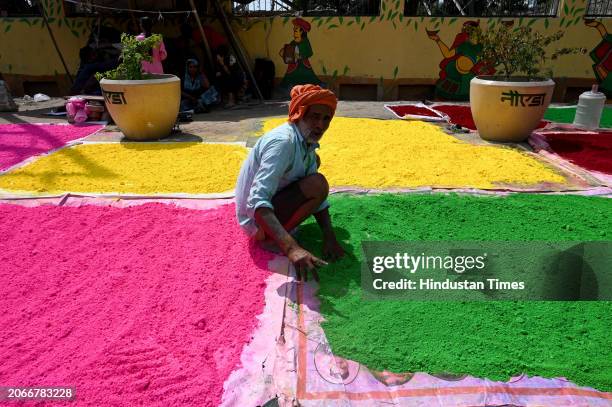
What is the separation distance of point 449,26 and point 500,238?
5.82 metres

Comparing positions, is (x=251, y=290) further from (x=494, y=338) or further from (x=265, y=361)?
(x=494, y=338)

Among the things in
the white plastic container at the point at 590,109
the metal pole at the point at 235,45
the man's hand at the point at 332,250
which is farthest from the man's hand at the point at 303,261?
the metal pole at the point at 235,45

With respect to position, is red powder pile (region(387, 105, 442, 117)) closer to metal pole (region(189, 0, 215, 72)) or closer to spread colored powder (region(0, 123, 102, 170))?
metal pole (region(189, 0, 215, 72))

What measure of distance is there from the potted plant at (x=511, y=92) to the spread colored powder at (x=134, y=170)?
2501 millimetres

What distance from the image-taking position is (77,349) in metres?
1.71

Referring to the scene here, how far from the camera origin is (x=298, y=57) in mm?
7516

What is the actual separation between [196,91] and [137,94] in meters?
2.11

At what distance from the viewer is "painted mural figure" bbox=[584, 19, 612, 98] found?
7.22m

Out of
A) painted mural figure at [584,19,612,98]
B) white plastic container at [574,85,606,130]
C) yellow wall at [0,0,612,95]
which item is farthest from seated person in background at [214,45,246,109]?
painted mural figure at [584,19,612,98]

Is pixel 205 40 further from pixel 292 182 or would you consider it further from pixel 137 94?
pixel 292 182

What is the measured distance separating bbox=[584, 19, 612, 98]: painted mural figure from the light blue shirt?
7198 mm

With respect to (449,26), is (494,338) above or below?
below

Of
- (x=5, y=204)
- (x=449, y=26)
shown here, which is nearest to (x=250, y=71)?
(x=449, y=26)

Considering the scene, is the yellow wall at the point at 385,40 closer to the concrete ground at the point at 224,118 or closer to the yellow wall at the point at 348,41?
the yellow wall at the point at 348,41
